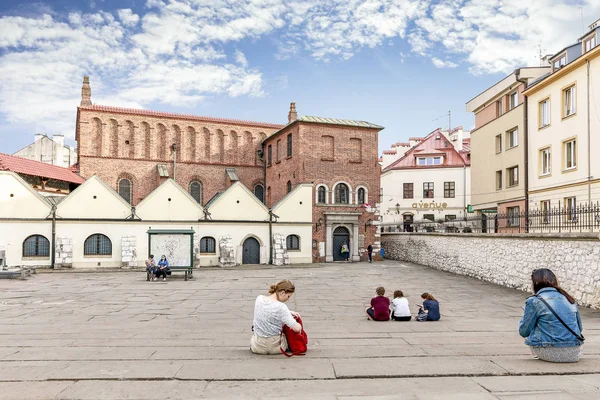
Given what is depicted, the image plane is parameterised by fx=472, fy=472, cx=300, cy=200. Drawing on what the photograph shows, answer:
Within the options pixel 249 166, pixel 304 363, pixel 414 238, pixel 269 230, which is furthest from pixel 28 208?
pixel 304 363

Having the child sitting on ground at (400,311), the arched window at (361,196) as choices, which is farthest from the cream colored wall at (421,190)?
the child sitting on ground at (400,311)

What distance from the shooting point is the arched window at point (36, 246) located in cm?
2903

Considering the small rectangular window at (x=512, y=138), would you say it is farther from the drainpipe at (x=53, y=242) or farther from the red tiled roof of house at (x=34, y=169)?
the red tiled roof of house at (x=34, y=169)

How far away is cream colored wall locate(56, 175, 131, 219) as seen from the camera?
98.4 ft

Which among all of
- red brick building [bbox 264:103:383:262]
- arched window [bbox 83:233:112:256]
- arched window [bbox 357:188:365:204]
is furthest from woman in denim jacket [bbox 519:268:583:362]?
arched window [bbox 357:188:365:204]

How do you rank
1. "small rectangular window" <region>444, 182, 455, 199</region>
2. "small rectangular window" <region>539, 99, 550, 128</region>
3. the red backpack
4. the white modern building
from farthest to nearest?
the white modern building, "small rectangular window" <region>444, 182, 455, 199</region>, "small rectangular window" <region>539, 99, 550, 128</region>, the red backpack

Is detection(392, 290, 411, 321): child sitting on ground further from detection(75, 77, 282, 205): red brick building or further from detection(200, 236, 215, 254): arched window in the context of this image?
detection(75, 77, 282, 205): red brick building

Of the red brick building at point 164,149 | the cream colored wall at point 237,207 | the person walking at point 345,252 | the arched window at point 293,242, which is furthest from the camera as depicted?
the red brick building at point 164,149

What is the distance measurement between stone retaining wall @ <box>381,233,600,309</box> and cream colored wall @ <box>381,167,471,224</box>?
19.5m

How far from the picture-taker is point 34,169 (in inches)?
1425

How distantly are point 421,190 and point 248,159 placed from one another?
Answer: 19.7 metres

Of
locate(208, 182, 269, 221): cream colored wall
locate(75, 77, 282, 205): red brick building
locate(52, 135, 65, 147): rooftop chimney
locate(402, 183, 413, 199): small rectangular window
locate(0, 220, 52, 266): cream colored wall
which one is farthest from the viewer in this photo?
locate(52, 135, 65, 147): rooftop chimney

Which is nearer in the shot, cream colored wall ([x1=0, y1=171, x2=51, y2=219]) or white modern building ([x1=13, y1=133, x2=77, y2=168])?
cream colored wall ([x1=0, y1=171, x2=51, y2=219])

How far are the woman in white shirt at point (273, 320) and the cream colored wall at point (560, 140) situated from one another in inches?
815
